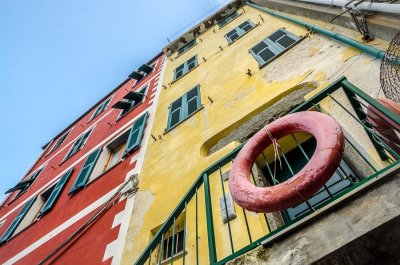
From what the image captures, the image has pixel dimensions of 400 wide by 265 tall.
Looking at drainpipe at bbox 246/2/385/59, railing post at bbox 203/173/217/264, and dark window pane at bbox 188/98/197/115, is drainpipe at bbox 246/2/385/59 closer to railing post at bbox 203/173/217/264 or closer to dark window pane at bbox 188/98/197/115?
railing post at bbox 203/173/217/264

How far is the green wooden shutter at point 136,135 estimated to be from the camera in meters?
7.67

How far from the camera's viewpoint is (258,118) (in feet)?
16.6

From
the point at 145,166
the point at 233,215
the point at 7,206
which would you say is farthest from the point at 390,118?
the point at 7,206

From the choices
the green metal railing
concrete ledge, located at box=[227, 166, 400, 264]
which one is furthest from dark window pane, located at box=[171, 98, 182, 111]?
concrete ledge, located at box=[227, 166, 400, 264]

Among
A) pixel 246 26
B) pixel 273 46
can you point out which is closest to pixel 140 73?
pixel 246 26

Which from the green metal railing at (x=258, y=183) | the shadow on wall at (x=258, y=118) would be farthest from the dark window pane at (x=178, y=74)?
the green metal railing at (x=258, y=183)

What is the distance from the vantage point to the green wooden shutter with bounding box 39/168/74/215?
824 cm

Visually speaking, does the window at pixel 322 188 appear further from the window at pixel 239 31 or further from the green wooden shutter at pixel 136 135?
the window at pixel 239 31

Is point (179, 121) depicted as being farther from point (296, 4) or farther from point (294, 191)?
point (294, 191)

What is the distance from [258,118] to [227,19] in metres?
8.66

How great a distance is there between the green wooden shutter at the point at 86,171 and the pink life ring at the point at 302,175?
6537 mm

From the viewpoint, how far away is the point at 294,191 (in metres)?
2.00

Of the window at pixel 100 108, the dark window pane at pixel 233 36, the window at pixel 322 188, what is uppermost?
the window at pixel 100 108

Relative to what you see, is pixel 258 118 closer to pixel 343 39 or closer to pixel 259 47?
pixel 343 39
